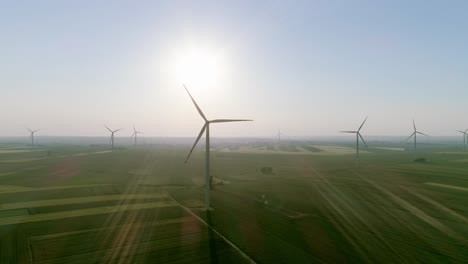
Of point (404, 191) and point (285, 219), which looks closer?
point (285, 219)

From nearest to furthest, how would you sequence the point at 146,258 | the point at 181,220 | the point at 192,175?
the point at 146,258 < the point at 181,220 < the point at 192,175

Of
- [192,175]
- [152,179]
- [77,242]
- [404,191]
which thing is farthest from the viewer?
[192,175]

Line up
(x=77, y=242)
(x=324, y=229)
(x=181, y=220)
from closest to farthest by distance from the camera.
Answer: (x=77, y=242)
(x=324, y=229)
(x=181, y=220)

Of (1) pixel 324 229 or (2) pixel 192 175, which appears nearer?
(1) pixel 324 229

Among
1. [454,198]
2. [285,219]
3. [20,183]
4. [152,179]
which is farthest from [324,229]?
[20,183]

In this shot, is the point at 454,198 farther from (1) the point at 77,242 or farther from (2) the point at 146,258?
(1) the point at 77,242

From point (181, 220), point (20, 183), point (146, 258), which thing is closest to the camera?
point (146, 258)

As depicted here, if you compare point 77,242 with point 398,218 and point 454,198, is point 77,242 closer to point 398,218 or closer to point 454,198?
point 398,218

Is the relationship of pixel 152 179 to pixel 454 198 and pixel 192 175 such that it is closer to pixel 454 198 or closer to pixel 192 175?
pixel 192 175

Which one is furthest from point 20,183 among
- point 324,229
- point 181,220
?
point 324,229
